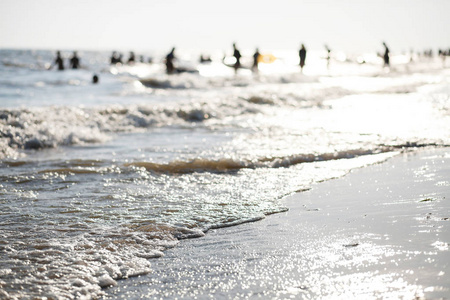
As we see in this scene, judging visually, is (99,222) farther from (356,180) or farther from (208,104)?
(208,104)

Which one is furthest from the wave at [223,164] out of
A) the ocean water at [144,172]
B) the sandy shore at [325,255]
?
the sandy shore at [325,255]

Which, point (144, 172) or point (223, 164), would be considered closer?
point (144, 172)

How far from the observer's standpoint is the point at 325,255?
353 centimetres

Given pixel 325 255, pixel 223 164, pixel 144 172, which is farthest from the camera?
pixel 223 164

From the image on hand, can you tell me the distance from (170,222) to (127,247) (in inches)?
27.0

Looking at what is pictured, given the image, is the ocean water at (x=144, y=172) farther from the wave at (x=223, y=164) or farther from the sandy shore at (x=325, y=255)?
the sandy shore at (x=325, y=255)

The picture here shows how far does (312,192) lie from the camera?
223 inches

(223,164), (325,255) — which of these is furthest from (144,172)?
(325,255)

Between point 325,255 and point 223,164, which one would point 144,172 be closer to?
point 223,164

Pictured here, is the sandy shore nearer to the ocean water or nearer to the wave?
the ocean water

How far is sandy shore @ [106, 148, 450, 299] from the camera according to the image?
299cm

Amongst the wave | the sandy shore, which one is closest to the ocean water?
the wave

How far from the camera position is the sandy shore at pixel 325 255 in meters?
2.99

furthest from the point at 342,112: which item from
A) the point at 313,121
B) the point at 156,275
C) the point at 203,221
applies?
the point at 156,275
